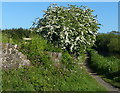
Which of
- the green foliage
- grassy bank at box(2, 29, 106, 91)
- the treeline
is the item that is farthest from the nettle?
the treeline

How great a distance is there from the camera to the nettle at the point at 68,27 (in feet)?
49.2

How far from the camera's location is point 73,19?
15.4 meters

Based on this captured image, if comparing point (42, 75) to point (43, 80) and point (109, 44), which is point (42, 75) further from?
point (109, 44)

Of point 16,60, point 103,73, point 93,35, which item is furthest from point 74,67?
point 93,35

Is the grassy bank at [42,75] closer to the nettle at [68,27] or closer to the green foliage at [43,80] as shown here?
the green foliage at [43,80]

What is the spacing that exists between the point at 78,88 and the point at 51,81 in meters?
0.90

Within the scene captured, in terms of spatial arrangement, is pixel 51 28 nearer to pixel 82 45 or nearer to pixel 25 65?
pixel 82 45

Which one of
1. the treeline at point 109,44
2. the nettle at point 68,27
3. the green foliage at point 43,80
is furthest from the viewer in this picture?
the treeline at point 109,44

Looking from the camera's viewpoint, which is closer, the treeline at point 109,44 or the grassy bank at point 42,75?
the grassy bank at point 42,75

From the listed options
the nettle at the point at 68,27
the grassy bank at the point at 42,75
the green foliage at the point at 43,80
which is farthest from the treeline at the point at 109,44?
the green foliage at the point at 43,80

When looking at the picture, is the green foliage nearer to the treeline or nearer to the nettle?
the nettle

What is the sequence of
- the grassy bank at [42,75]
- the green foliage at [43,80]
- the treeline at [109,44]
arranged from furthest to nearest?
the treeline at [109,44] → the grassy bank at [42,75] → the green foliage at [43,80]

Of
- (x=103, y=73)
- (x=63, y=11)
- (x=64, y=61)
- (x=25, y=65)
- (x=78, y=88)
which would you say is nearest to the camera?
(x=78, y=88)

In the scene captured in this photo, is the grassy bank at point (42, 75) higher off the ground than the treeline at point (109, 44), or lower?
lower
